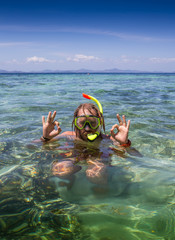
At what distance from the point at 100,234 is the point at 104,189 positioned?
1.99 ft

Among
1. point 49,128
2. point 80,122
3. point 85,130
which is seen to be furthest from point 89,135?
point 49,128

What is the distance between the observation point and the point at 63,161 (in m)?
2.74

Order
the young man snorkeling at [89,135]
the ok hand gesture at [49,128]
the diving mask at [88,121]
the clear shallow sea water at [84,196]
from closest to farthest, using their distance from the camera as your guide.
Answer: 1. the clear shallow sea water at [84,196]
2. the young man snorkeling at [89,135]
3. the diving mask at [88,121]
4. the ok hand gesture at [49,128]

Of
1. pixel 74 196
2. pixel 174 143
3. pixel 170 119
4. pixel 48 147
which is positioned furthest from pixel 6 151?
pixel 170 119

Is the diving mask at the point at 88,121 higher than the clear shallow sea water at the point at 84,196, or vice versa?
the diving mask at the point at 88,121

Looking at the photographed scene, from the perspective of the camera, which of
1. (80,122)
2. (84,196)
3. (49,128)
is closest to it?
(84,196)

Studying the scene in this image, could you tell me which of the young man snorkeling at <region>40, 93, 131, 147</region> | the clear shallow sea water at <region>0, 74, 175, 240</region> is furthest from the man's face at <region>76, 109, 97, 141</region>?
the clear shallow sea water at <region>0, 74, 175, 240</region>

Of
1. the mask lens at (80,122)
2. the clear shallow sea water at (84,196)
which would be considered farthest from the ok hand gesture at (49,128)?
the mask lens at (80,122)

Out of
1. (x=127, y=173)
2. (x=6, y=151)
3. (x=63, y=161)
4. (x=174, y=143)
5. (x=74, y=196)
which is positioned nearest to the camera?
(x=74, y=196)

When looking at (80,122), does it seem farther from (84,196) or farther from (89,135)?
(84,196)

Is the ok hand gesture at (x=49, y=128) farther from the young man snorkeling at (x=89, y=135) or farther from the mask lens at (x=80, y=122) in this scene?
the mask lens at (x=80, y=122)

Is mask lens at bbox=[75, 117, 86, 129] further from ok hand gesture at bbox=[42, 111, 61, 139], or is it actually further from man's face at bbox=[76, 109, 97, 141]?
ok hand gesture at bbox=[42, 111, 61, 139]

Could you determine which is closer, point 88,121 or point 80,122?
point 88,121

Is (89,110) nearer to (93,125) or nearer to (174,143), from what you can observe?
(93,125)
